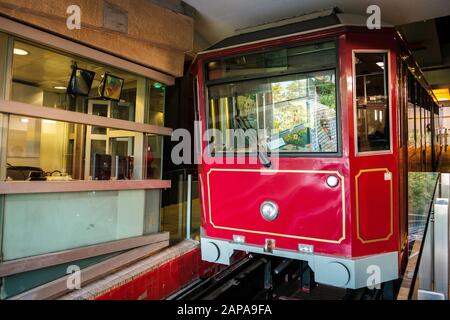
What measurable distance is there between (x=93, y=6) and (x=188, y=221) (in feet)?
10.1

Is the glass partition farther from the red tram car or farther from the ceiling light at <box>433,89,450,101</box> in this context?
the ceiling light at <box>433,89,450,101</box>

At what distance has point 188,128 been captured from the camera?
279 inches

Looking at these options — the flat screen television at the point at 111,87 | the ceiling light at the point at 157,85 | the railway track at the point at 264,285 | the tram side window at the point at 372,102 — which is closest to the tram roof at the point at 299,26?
the tram side window at the point at 372,102

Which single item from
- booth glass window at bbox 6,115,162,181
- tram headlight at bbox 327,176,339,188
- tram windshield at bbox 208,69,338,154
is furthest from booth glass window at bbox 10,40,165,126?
tram headlight at bbox 327,176,339,188

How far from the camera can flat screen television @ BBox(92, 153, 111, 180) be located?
12.6 feet

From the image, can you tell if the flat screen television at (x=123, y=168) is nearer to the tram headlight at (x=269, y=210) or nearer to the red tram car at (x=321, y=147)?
the red tram car at (x=321, y=147)

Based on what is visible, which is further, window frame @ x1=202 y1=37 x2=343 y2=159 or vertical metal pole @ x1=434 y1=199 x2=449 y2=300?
window frame @ x1=202 y1=37 x2=343 y2=159

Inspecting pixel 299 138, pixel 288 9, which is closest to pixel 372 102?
pixel 299 138

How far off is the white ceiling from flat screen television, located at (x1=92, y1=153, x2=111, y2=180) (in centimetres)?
239

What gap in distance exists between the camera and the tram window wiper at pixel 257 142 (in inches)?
136

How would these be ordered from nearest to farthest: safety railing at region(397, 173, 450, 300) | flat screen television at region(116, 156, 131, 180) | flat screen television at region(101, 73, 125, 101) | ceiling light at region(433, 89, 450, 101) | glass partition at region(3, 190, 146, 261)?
1. safety railing at region(397, 173, 450, 300)
2. glass partition at region(3, 190, 146, 261)
3. flat screen television at region(101, 73, 125, 101)
4. flat screen television at region(116, 156, 131, 180)
5. ceiling light at region(433, 89, 450, 101)

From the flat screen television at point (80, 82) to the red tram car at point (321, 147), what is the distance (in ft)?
4.79

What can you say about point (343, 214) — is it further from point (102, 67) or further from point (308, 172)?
point (102, 67)

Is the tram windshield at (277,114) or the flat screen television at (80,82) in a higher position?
the flat screen television at (80,82)
